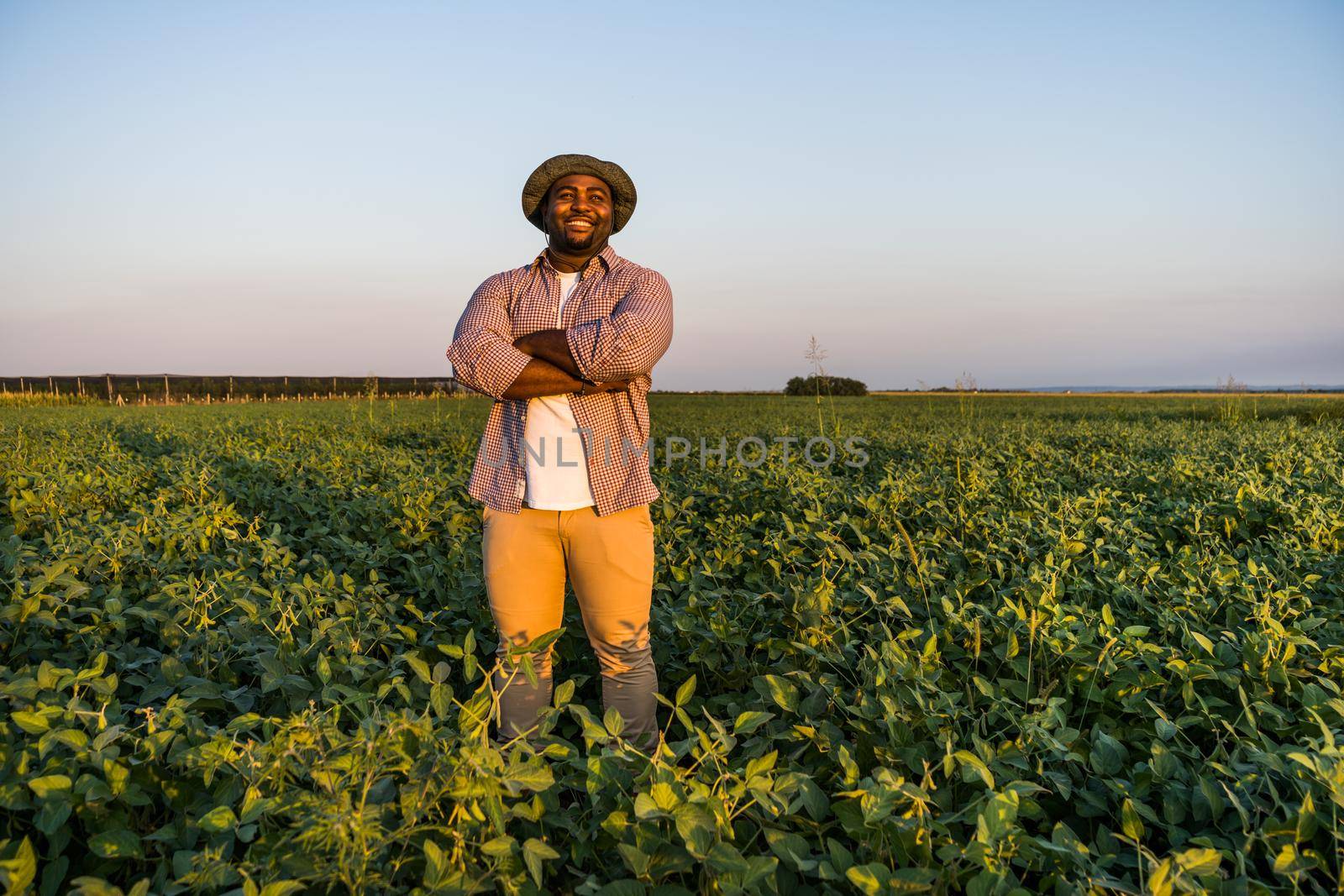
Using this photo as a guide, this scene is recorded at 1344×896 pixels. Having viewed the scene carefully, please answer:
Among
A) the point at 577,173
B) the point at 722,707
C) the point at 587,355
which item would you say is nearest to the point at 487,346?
the point at 587,355

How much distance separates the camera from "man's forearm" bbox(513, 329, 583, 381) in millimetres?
2570

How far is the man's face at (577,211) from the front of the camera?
268 cm

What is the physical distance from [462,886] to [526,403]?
63.3 inches

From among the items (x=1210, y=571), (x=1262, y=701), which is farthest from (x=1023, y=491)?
(x=1262, y=701)

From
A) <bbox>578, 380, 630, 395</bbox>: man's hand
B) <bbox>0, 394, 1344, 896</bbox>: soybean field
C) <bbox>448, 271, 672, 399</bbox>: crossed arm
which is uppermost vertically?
<bbox>448, 271, 672, 399</bbox>: crossed arm

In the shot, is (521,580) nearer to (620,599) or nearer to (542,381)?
(620,599)

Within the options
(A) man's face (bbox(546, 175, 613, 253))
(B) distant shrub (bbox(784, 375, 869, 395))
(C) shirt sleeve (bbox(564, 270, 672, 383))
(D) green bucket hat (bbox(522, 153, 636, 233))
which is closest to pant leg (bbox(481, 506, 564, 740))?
(C) shirt sleeve (bbox(564, 270, 672, 383))

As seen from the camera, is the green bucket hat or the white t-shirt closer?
the white t-shirt

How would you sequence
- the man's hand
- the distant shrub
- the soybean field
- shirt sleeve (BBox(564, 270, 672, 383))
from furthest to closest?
the distant shrub, the man's hand, shirt sleeve (BBox(564, 270, 672, 383)), the soybean field

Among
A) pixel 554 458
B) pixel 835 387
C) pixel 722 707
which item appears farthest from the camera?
pixel 835 387

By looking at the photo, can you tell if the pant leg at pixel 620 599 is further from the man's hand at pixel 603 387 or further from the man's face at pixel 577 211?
the man's face at pixel 577 211

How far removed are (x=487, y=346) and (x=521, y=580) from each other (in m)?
0.82

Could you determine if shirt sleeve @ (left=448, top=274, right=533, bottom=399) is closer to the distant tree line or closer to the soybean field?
the soybean field

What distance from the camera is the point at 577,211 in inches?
106
